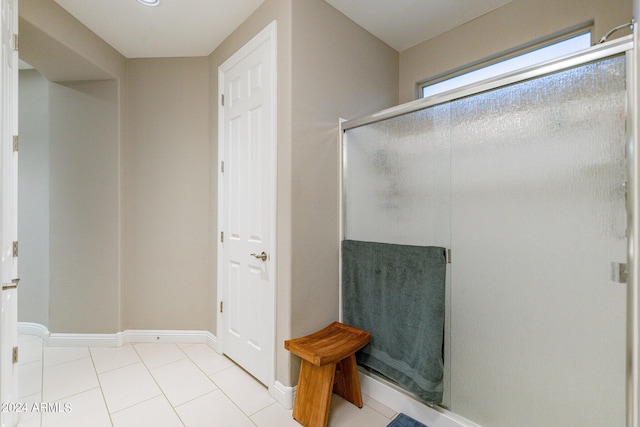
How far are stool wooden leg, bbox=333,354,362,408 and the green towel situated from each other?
139mm

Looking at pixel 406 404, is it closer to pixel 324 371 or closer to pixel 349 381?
pixel 349 381

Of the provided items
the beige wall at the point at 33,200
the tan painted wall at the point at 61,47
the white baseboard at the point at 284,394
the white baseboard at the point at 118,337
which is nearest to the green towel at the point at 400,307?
the white baseboard at the point at 284,394

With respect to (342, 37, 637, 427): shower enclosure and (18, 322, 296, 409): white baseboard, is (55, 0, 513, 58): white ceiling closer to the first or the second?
(342, 37, 637, 427): shower enclosure

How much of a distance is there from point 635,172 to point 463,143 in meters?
0.65

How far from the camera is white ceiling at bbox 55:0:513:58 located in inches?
78.5

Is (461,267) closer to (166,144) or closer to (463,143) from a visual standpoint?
(463,143)

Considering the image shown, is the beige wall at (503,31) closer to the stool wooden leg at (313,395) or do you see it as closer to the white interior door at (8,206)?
the stool wooden leg at (313,395)

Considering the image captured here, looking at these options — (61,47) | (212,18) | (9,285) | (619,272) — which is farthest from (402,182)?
(61,47)

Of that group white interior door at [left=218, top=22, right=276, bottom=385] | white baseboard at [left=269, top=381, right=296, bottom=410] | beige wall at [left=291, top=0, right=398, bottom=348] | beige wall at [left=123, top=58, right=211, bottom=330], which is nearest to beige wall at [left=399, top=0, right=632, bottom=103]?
beige wall at [left=291, top=0, right=398, bottom=348]

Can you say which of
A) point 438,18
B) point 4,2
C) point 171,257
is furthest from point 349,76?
point 171,257

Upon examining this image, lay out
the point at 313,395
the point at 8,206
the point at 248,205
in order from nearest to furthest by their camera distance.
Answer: the point at 8,206, the point at 313,395, the point at 248,205

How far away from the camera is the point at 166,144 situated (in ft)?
8.80

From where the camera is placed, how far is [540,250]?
128cm

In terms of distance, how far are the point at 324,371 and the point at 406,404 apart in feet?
1.81
